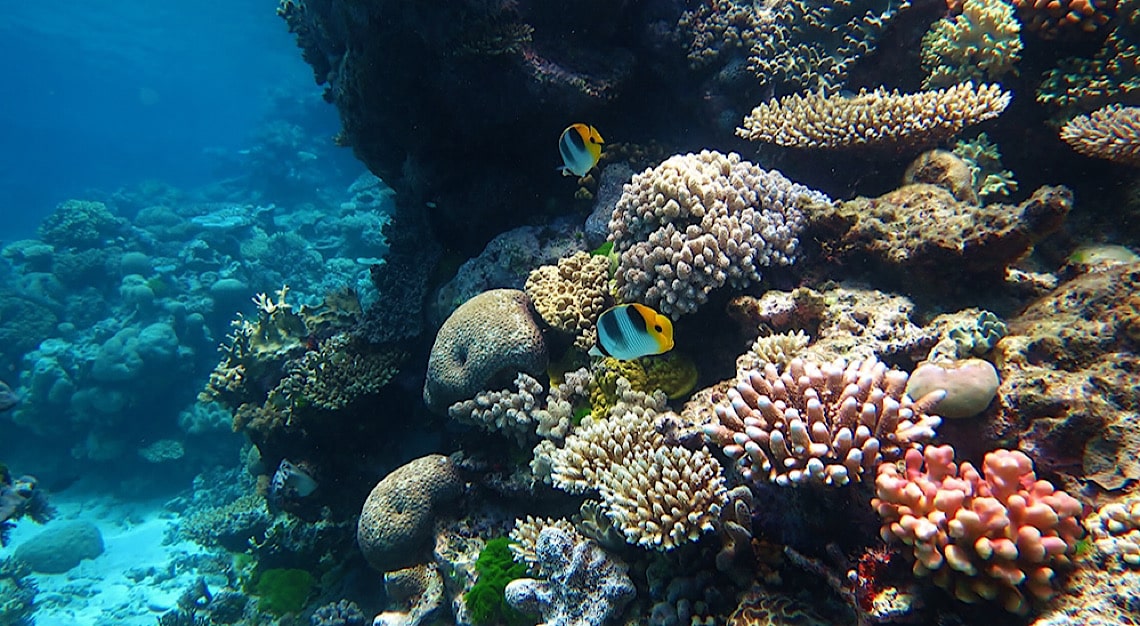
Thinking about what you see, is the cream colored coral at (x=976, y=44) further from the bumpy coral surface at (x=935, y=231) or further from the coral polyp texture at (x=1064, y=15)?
the bumpy coral surface at (x=935, y=231)

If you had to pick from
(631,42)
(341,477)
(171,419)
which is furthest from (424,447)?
(171,419)

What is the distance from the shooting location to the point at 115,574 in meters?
12.7

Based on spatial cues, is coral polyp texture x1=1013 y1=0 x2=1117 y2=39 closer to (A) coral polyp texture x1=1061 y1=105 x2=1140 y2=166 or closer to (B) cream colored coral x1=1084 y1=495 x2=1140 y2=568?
(A) coral polyp texture x1=1061 y1=105 x2=1140 y2=166

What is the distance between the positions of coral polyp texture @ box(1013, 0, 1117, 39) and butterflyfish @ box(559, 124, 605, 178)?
419 cm

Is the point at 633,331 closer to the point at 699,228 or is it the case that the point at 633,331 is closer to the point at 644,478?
the point at 644,478

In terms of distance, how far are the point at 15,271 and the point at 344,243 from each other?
1326 centimetres

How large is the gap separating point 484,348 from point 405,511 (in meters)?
1.67

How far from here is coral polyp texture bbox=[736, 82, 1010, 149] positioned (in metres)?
4.54

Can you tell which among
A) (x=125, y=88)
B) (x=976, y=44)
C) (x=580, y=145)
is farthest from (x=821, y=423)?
(x=125, y=88)

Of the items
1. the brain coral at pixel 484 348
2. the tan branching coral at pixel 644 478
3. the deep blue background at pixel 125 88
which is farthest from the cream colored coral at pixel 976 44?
the deep blue background at pixel 125 88

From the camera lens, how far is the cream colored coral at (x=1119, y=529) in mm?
2215

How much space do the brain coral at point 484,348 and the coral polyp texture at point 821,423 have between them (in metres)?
2.18

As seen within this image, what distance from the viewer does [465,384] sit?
4945 millimetres

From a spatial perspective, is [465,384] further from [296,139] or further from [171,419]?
[296,139]
